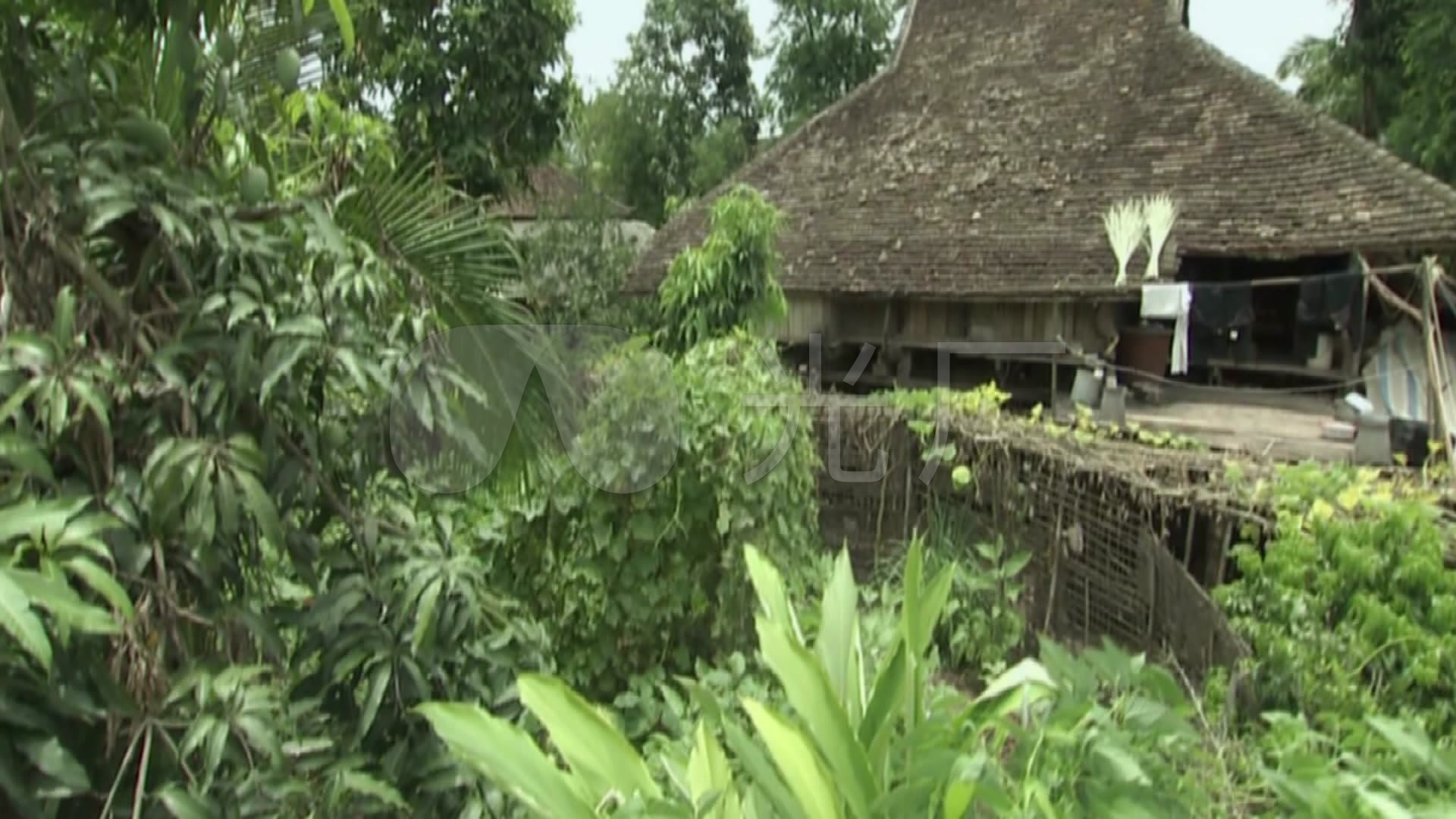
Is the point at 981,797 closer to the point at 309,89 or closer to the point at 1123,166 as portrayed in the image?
the point at 309,89

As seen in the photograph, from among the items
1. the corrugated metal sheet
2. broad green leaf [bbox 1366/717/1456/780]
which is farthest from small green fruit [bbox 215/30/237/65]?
the corrugated metal sheet

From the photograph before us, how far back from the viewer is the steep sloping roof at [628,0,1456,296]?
7.70m

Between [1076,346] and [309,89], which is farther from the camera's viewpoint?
[1076,346]

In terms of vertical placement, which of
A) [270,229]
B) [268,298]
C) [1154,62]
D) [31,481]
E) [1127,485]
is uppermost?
[1154,62]

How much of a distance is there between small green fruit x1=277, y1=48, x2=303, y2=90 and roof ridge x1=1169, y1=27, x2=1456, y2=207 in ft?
27.6

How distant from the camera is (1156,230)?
7594 mm

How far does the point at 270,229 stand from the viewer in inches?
59.4

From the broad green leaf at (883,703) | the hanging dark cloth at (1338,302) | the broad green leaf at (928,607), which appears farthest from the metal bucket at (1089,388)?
the broad green leaf at (883,703)

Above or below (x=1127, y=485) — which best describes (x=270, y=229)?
above

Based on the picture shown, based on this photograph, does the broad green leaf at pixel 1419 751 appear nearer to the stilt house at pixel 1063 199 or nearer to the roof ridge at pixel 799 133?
the stilt house at pixel 1063 199

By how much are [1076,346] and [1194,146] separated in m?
2.50

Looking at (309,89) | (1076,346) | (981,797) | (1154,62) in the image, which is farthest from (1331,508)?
(1154,62)

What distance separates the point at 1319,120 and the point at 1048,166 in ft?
7.96

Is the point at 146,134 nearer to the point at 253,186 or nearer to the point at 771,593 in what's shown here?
the point at 253,186
